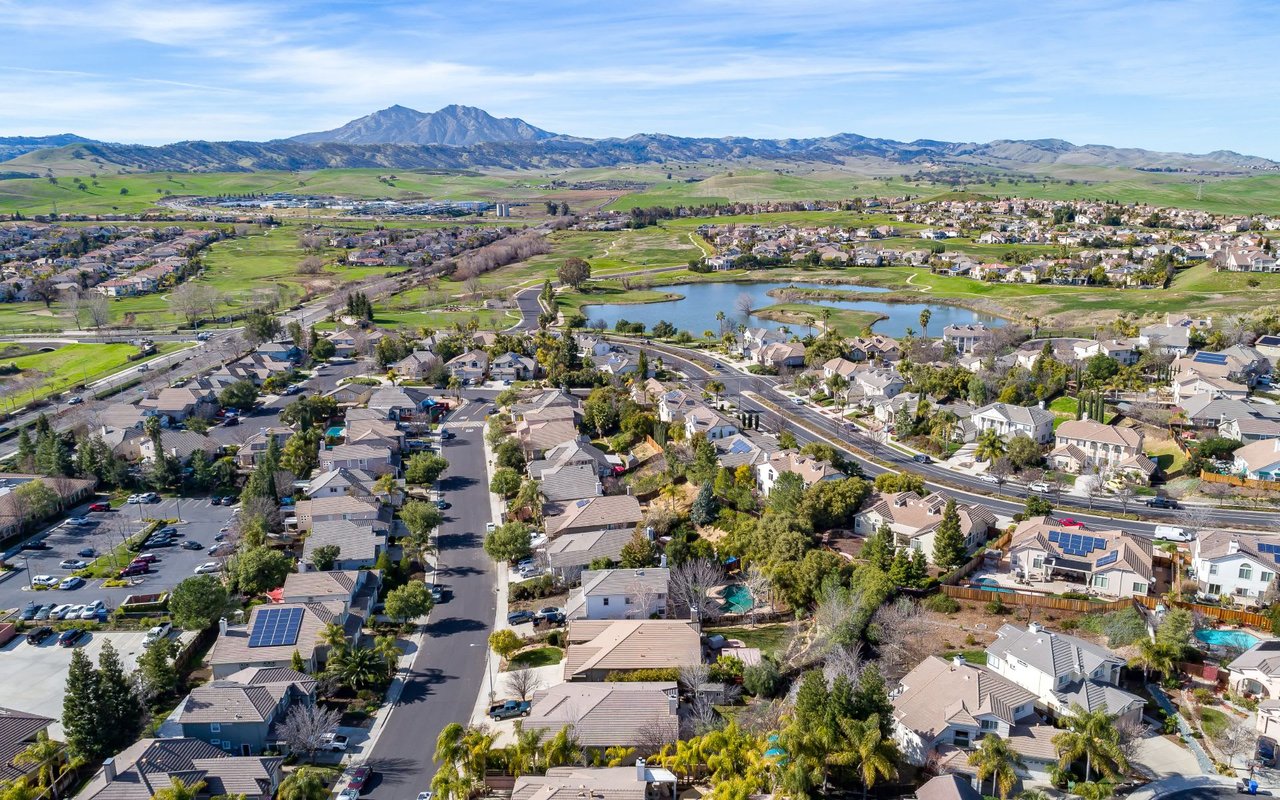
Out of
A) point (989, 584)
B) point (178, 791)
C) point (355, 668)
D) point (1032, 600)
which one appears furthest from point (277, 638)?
point (1032, 600)

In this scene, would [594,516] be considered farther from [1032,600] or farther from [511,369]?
[511,369]

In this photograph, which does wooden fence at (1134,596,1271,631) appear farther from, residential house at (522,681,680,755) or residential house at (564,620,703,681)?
residential house at (522,681,680,755)

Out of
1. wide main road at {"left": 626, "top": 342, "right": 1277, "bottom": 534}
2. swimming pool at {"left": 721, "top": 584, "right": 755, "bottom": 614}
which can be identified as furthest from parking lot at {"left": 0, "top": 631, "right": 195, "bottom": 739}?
wide main road at {"left": 626, "top": 342, "right": 1277, "bottom": 534}

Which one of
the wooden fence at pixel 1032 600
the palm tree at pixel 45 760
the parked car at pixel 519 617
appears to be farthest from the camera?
the parked car at pixel 519 617

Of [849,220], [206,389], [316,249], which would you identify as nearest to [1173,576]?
[206,389]

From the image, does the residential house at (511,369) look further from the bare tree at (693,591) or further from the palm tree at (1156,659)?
the palm tree at (1156,659)

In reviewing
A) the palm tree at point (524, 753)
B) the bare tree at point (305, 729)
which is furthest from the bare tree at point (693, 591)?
the bare tree at point (305, 729)

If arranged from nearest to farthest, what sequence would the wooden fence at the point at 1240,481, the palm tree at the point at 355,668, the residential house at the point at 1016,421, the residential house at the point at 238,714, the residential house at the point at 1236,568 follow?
the residential house at the point at 238,714 → the palm tree at the point at 355,668 → the residential house at the point at 1236,568 → the wooden fence at the point at 1240,481 → the residential house at the point at 1016,421
